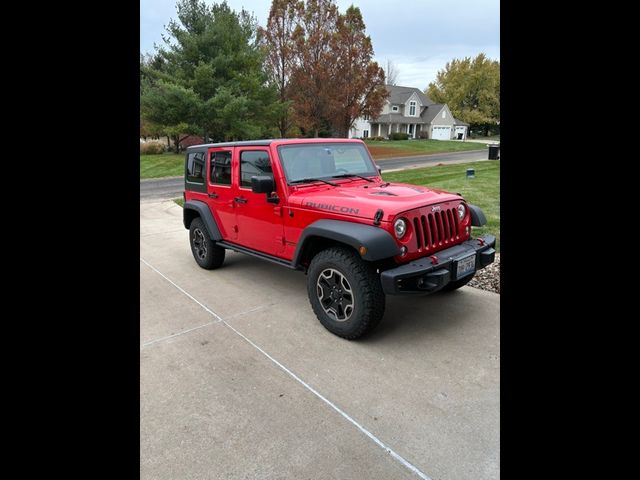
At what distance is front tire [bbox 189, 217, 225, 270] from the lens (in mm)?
5680

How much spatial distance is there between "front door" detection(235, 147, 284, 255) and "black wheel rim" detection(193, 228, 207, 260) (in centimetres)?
92

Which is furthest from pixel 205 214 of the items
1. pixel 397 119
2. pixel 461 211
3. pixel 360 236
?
pixel 397 119

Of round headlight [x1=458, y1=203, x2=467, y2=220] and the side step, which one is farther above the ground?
round headlight [x1=458, y1=203, x2=467, y2=220]

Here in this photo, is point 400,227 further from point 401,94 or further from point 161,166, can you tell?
point 401,94

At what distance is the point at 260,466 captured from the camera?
2275mm

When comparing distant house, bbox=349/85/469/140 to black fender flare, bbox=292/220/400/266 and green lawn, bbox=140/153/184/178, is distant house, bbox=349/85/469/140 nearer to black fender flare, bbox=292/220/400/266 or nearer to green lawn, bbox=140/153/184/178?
green lawn, bbox=140/153/184/178

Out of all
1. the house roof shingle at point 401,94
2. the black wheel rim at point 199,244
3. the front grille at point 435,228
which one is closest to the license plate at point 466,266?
the front grille at point 435,228

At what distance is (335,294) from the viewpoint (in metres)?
3.75

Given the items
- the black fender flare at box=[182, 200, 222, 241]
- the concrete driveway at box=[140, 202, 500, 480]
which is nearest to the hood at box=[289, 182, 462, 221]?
the concrete driveway at box=[140, 202, 500, 480]

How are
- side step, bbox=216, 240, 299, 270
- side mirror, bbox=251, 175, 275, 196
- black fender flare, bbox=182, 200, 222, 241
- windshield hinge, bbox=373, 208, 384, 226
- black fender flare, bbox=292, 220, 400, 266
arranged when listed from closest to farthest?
black fender flare, bbox=292, 220, 400, 266 < windshield hinge, bbox=373, 208, 384, 226 < side mirror, bbox=251, 175, 275, 196 < side step, bbox=216, 240, 299, 270 < black fender flare, bbox=182, 200, 222, 241

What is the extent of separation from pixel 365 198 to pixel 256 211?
1443 millimetres

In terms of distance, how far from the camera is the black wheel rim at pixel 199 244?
5.83m
